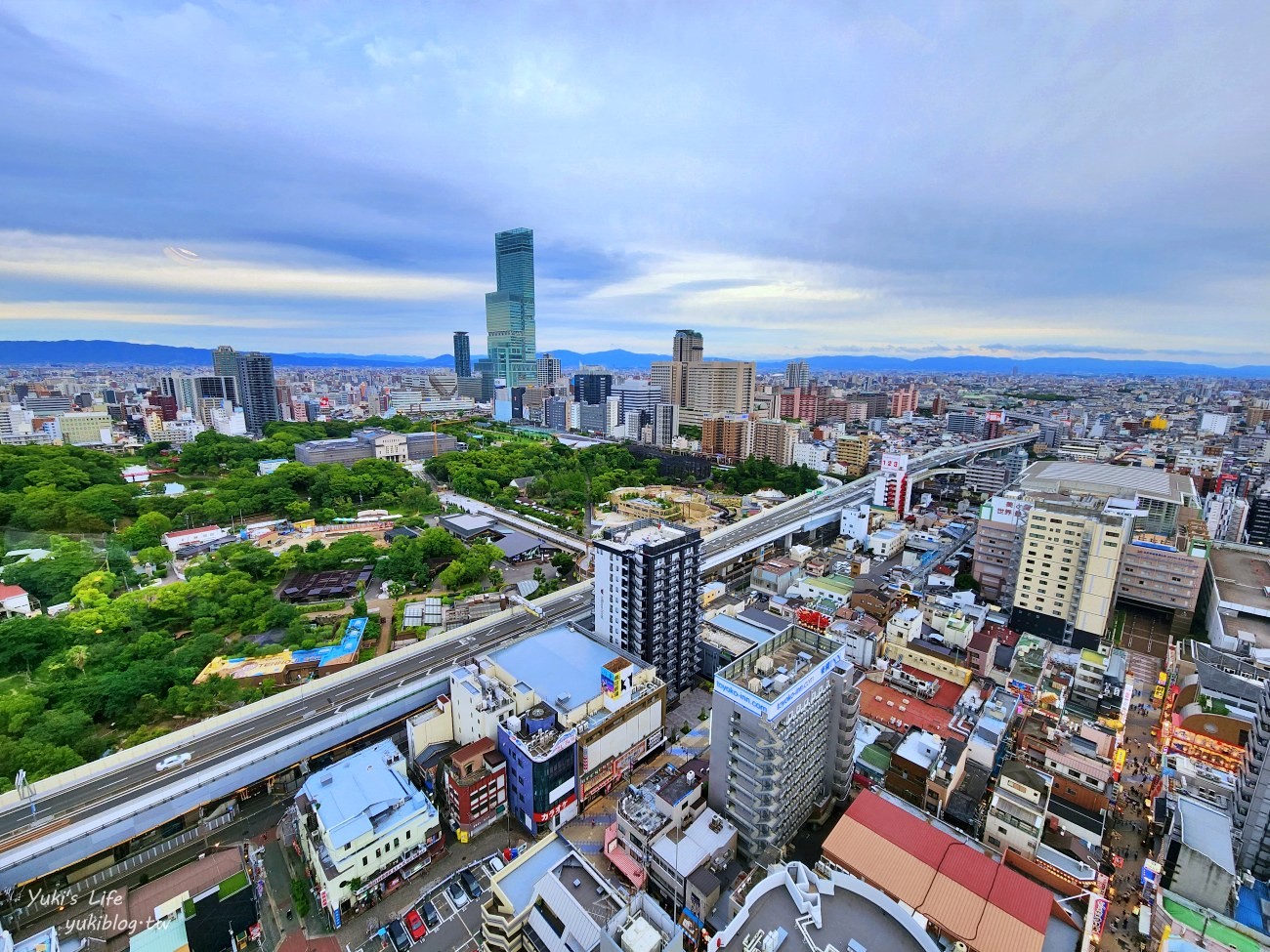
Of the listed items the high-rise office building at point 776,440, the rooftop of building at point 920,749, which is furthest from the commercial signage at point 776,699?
the high-rise office building at point 776,440

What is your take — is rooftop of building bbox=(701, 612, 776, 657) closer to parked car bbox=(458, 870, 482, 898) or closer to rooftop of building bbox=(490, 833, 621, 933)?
rooftop of building bbox=(490, 833, 621, 933)

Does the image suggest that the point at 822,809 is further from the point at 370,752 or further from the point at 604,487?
the point at 604,487

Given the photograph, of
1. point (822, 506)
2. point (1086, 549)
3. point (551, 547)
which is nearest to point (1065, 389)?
point (822, 506)

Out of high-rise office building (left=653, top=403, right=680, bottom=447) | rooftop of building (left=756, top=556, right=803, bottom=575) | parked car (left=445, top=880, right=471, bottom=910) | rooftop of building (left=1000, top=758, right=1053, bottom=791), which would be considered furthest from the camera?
high-rise office building (left=653, top=403, right=680, bottom=447)

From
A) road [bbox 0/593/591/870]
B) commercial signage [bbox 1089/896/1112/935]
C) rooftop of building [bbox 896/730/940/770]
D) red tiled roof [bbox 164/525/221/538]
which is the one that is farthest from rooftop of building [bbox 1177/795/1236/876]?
red tiled roof [bbox 164/525/221/538]

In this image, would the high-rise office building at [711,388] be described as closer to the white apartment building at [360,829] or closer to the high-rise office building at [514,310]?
the high-rise office building at [514,310]

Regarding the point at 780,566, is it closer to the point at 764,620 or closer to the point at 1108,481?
the point at 764,620
